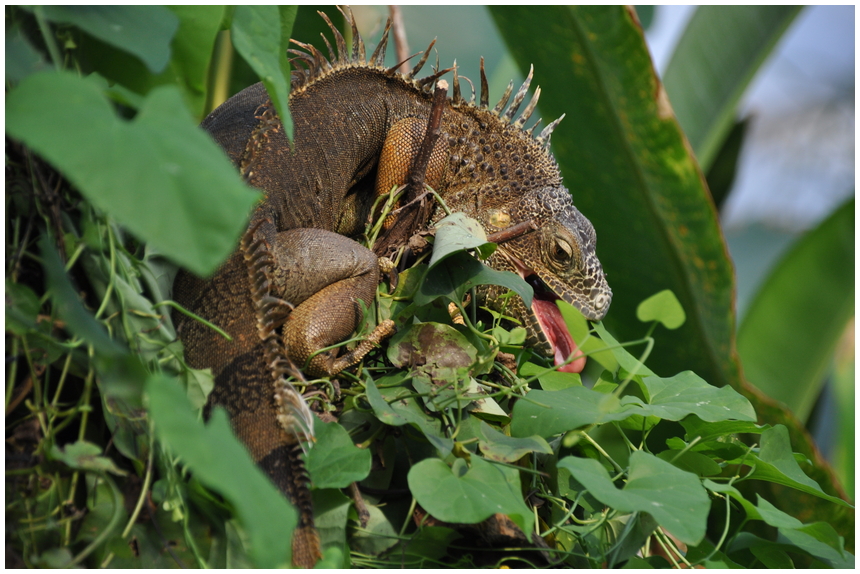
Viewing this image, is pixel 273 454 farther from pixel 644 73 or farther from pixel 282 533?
pixel 644 73

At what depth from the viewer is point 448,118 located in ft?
5.92

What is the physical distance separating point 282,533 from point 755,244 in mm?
10317

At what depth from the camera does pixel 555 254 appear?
1.71 m

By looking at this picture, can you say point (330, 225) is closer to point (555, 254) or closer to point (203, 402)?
point (555, 254)

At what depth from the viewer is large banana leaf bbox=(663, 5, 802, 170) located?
10.3 ft

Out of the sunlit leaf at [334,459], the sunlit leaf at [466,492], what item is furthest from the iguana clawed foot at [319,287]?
the sunlit leaf at [466,492]

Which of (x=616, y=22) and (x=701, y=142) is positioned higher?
(x=616, y=22)

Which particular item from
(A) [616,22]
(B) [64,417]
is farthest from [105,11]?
(A) [616,22]

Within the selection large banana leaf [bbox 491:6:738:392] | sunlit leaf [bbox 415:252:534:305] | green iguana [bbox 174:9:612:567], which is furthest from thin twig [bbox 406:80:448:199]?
large banana leaf [bbox 491:6:738:392]

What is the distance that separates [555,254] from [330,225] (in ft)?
1.90

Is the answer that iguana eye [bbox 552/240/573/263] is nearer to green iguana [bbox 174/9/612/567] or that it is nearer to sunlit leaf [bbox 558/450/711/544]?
green iguana [bbox 174/9/612/567]

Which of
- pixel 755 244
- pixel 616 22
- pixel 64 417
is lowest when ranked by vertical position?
pixel 755 244

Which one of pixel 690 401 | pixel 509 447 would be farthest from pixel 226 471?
pixel 690 401

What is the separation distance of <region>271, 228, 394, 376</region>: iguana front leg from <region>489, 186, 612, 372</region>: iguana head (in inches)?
20.3
